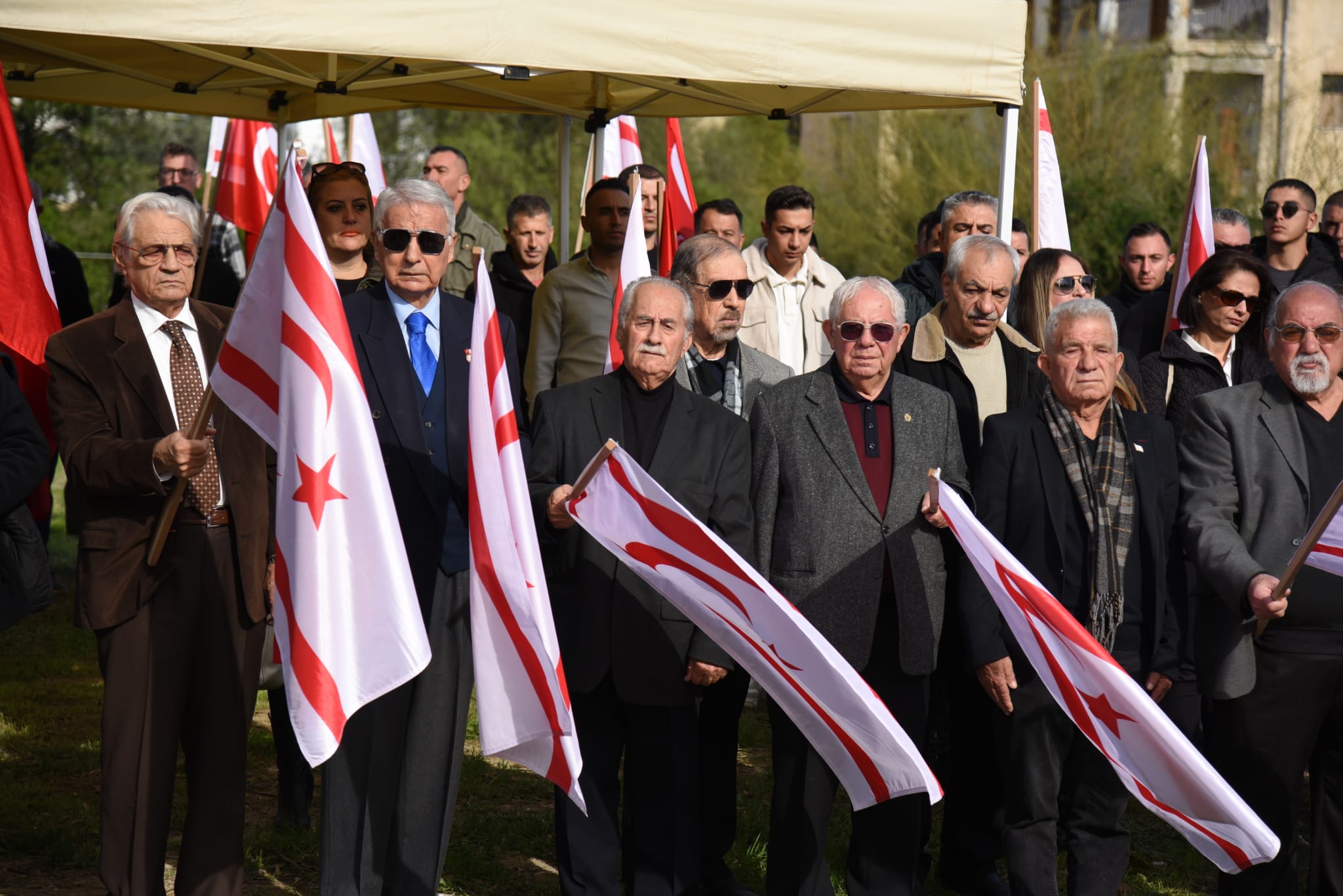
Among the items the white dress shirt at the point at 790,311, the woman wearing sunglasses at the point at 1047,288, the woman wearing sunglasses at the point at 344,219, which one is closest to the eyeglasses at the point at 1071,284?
the woman wearing sunglasses at the point at 1047,288

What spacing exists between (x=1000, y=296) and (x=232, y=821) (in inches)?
125

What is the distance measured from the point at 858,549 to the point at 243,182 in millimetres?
5728

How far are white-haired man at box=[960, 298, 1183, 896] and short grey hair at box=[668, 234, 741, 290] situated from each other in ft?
4.10

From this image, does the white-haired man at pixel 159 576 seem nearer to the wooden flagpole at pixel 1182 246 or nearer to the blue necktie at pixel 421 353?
the blue necktie at pixel 421 353

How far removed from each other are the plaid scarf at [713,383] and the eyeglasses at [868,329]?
2.26 ft

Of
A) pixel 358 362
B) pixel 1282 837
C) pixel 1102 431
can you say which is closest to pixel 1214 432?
pixel 1102 431

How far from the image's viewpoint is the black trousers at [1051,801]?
15.3 ft

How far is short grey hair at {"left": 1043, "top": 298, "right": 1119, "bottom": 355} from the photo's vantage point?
471cm

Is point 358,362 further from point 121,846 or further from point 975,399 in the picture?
point 975,399

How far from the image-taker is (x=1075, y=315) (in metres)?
4.72

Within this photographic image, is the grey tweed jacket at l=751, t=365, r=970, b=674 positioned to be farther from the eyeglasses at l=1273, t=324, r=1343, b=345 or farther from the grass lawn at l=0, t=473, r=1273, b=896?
the grass lawn at l=0, t=473, r=1273, b=896

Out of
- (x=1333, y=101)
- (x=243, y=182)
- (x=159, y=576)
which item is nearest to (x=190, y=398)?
(x=159, y=576)

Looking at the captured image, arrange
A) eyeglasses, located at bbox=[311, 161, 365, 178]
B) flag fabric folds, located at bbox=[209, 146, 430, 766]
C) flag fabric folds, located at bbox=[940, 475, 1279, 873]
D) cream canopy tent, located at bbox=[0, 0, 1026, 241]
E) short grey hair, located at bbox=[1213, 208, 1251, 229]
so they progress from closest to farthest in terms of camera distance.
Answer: flag fabric folds, located at bbox=[209, 146, 430, 766], flag fabric folds, located at bbox=[940, 475, 1279, 873], cream canopy tent, located at bbox=[0, 0, 1026, 241], eyeglasses, located at bbox=[311, 161, 365, 178], short grey hair, located at bbox=[1213, 208, 1251, 229]

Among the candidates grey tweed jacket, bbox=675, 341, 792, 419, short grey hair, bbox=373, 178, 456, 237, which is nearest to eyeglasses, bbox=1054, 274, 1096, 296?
grey tweed jacket, bbox=675, 341, 792, 419
